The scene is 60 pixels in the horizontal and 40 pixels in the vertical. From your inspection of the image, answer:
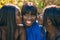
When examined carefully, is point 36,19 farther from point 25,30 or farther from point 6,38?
point 6,38

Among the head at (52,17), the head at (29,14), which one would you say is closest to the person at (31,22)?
the head at (29,14)

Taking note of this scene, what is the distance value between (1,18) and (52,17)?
474 mm

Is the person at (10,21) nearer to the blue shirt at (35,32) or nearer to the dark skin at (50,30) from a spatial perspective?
the blue shirt at (35,32)

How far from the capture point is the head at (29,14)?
236 cm

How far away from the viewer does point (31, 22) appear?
2365mm

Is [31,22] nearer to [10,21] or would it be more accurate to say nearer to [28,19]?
[28,19]

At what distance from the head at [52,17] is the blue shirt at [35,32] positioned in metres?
0.08

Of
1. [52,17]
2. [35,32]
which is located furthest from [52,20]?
[35,32]

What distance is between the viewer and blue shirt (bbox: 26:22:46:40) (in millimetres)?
2346

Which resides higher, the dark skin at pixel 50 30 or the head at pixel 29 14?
the head at pixel 29 14

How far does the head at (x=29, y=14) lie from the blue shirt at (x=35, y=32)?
39 millimetres

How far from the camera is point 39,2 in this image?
12.8ft

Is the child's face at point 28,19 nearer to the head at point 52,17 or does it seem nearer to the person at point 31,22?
the person at point 31,22

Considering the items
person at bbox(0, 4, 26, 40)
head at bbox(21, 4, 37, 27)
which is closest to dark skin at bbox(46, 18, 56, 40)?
head at bbox(21, 4, 37, 27)
